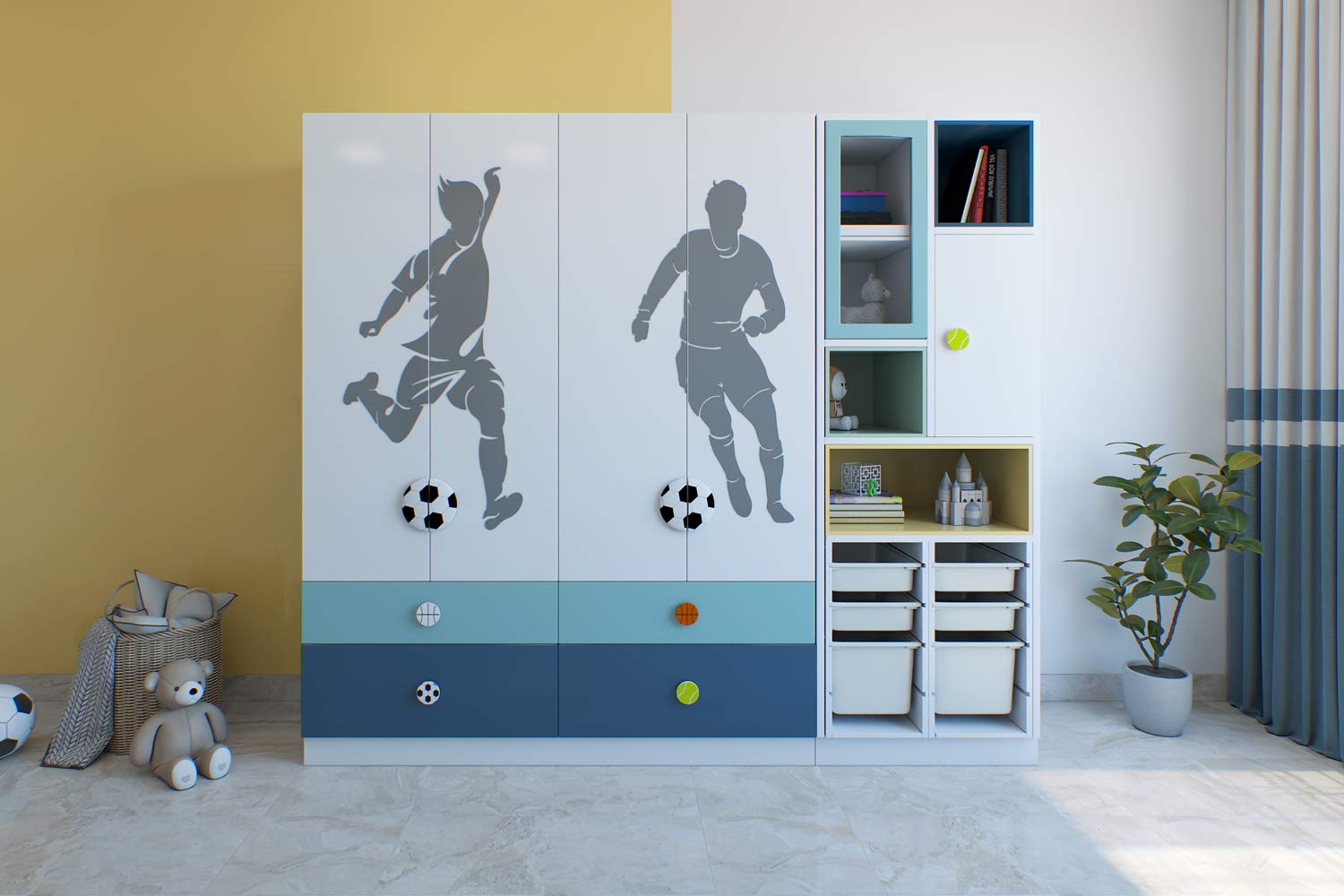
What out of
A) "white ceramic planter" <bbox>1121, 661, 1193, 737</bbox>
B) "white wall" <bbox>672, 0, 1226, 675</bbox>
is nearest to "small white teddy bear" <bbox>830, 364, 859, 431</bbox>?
"white wall" <bbox>672, 0, 1226, 675</bbox>

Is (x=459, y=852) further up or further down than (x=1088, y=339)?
further down

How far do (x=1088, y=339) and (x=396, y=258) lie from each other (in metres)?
2.51

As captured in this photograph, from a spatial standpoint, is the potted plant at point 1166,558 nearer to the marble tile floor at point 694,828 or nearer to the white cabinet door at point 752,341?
the marble tile floor at point 694,828

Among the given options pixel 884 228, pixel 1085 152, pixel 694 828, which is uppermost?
pixel 1085 152

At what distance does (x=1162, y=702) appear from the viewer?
2.83m

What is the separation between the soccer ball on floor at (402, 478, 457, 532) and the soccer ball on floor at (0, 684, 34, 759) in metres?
1.41

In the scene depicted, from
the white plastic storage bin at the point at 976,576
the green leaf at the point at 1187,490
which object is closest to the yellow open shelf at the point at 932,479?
the white plastic storage bin at the point at 976,576

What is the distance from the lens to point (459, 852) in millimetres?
2098

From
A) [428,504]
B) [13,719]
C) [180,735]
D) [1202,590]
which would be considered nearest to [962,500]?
[1202,590]

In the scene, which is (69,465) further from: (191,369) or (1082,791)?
(1082,791)

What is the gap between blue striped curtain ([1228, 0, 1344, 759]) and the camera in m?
2.62

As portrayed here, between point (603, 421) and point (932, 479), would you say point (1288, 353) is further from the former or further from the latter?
point (603, 421)

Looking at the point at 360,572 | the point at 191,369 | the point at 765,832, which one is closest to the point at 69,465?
the point at 191,369

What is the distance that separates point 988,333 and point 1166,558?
110 centimetres
